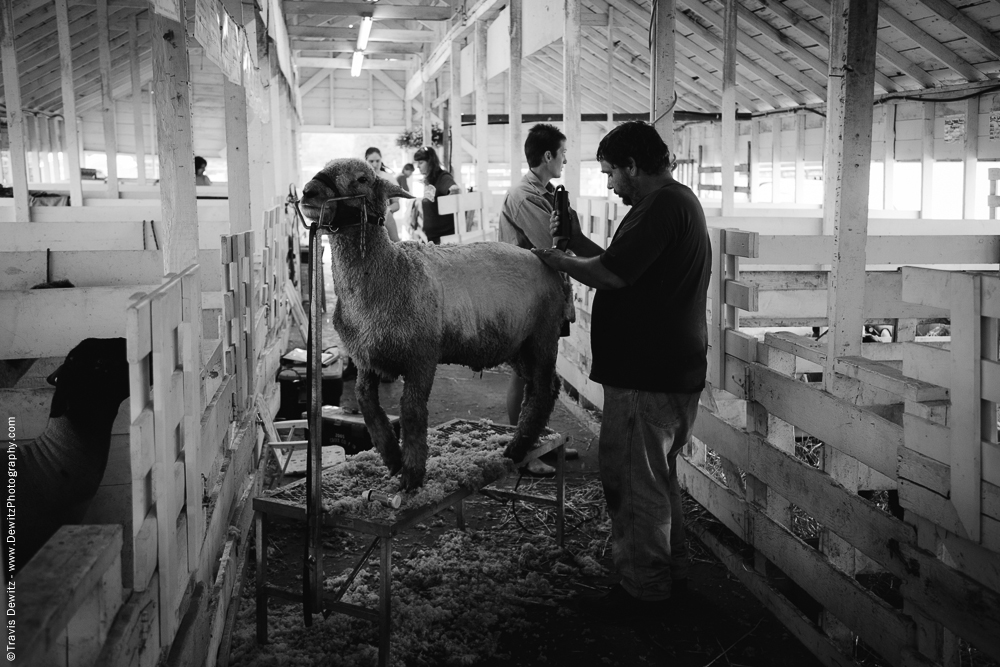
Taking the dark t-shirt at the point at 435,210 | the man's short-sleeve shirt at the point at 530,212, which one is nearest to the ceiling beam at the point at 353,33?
the dark t-shirt at the point at 435,210

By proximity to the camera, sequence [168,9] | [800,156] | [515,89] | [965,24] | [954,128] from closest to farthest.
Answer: [168,9] → [515,89] → [965,24] → [954,128] → [800,156]

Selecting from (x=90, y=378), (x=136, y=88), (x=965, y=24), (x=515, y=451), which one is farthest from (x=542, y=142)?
(x=136, y=88)

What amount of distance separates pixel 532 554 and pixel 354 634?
1.15 metres

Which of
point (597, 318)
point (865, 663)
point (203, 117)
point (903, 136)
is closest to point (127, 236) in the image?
point (597, 318)

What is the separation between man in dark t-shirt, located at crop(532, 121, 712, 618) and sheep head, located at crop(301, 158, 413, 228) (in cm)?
78

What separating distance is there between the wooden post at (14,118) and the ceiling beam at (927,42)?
8.87 meters

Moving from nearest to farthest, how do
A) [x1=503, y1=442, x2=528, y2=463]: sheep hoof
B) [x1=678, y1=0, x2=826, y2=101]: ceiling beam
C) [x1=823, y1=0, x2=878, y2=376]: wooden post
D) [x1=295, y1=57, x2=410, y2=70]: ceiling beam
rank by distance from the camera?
[x1=823, y1=0, x2=878, y2=376]: wooden post
[x1=503, y1=442, x2=528, y2=463]: sheep hoof
[x1=678, y1=0, x2=826, y2=101]: ceiling beam
[x1=295, y1=57, x2=410, y2=70]: ceiling beam

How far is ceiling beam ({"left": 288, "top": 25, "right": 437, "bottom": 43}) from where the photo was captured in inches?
513

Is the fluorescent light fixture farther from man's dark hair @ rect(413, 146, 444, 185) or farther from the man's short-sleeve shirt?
the man's short-sleeve shirt

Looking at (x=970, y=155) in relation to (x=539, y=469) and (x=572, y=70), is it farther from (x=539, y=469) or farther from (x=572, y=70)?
(x=539, y=469)

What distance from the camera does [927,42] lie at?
9555mm

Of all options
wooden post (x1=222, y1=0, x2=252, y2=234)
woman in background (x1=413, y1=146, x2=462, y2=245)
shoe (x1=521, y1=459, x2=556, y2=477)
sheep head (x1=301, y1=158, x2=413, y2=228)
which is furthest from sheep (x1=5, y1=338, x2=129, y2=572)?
woman in background (x1=413, y1=146, x2=462, y2=245)

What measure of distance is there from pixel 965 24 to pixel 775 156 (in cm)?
620

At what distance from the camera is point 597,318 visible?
11.3ft
